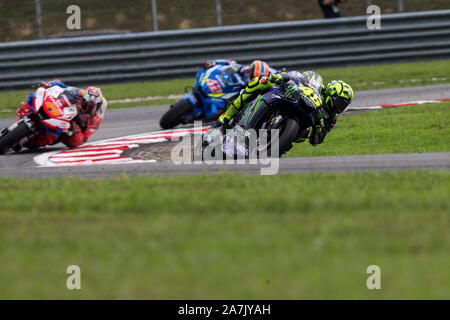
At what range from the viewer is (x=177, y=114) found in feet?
39.3

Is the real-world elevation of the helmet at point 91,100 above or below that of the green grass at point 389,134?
above

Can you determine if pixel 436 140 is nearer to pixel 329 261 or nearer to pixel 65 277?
pixel 329 261

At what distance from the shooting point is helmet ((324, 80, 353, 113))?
27.5 ft

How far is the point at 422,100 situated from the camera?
13.4m

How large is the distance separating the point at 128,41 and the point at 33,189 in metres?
10.5

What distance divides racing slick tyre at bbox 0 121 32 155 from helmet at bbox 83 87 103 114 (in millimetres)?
906

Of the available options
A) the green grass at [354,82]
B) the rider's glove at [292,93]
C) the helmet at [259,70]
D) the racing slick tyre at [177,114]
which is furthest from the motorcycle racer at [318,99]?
the green grass at [354,82]

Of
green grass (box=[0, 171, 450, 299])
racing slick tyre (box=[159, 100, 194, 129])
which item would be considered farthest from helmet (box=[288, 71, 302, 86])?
racing slick tyre (box=[159, 100, 194, 129])

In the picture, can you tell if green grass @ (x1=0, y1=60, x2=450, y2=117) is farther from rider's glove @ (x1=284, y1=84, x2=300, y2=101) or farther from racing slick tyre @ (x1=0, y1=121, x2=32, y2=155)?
rider's glove @ (x1=284, y1=84, x2=300, y2=101)

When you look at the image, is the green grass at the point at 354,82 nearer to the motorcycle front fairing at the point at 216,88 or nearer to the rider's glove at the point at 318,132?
the motorcycle front fairing at the point at 216,88

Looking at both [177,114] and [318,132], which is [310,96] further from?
[177,114]

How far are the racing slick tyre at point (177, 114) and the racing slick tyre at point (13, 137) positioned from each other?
249cm

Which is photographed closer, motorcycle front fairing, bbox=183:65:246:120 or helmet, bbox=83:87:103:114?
helmet, bbox=83:87:103:114

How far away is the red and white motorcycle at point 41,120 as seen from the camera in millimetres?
10242
